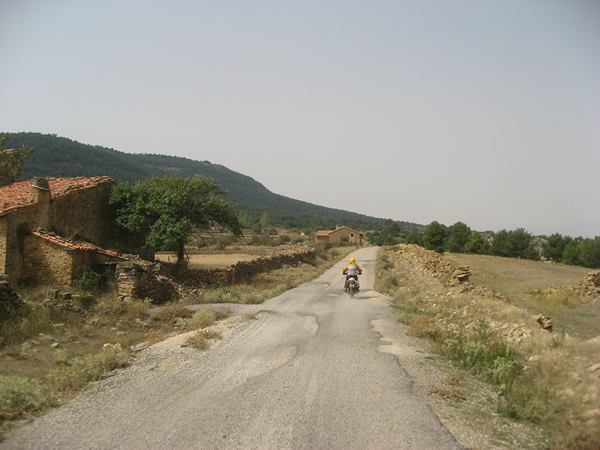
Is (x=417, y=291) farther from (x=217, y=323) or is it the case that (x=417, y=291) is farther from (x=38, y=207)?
(x=38, y=207)

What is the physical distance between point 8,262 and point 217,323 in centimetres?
955

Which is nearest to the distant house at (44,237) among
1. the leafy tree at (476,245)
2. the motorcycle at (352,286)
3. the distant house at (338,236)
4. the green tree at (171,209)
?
the green tree at (171,209)

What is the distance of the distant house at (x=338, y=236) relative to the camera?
81812mm

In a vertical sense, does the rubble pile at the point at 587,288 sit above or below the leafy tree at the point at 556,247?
below

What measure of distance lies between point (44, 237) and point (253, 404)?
13.9 metres

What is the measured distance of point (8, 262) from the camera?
14.2 metres

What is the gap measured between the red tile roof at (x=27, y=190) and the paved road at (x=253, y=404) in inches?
460

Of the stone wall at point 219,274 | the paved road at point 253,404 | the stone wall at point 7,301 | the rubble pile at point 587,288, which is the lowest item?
the stone wall at point 219,274

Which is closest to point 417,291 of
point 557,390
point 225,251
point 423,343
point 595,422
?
point 423,343

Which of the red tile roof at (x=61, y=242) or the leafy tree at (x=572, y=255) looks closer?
the red tile roof at (x=61, y=242)

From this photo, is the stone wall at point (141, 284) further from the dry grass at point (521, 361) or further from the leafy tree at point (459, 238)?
the leafy tree at point (459, 238)

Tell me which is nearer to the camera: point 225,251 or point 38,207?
point 38,207

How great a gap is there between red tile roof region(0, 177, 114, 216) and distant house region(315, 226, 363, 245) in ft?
190

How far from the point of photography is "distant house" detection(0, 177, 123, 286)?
569 inches
